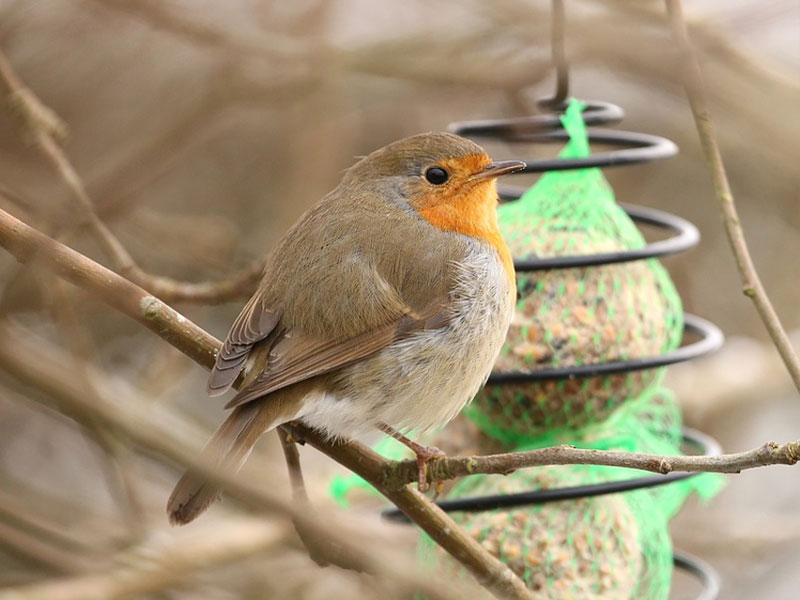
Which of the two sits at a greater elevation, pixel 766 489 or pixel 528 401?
pixel 766 489

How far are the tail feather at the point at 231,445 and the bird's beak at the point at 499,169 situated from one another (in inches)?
34.7

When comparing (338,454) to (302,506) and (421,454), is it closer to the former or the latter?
(421,454)

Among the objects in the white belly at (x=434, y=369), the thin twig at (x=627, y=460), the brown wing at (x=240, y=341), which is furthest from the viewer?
the white belly at (x=434, y=369)

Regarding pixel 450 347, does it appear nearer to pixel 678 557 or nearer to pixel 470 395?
pixel 470 395

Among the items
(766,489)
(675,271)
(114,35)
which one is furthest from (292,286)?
(766,489)

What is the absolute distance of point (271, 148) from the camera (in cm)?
613

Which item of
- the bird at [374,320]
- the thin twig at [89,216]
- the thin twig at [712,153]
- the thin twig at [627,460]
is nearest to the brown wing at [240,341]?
the bird at [374,320]

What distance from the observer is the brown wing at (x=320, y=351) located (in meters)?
2.85

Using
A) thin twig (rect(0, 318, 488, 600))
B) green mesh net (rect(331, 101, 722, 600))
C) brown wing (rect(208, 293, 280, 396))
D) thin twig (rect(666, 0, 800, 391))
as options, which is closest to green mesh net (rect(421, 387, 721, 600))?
green mesh net (rect(331, 101, 722, 600))

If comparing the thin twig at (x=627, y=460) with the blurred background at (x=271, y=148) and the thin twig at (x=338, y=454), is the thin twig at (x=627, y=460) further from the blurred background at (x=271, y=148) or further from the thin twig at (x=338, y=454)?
the blurred background at (x=271, y=148)

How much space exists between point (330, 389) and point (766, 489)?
548cm

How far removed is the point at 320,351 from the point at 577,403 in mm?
917

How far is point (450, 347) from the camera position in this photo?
10.3 ft

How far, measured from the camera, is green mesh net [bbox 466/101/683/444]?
11.2ft
